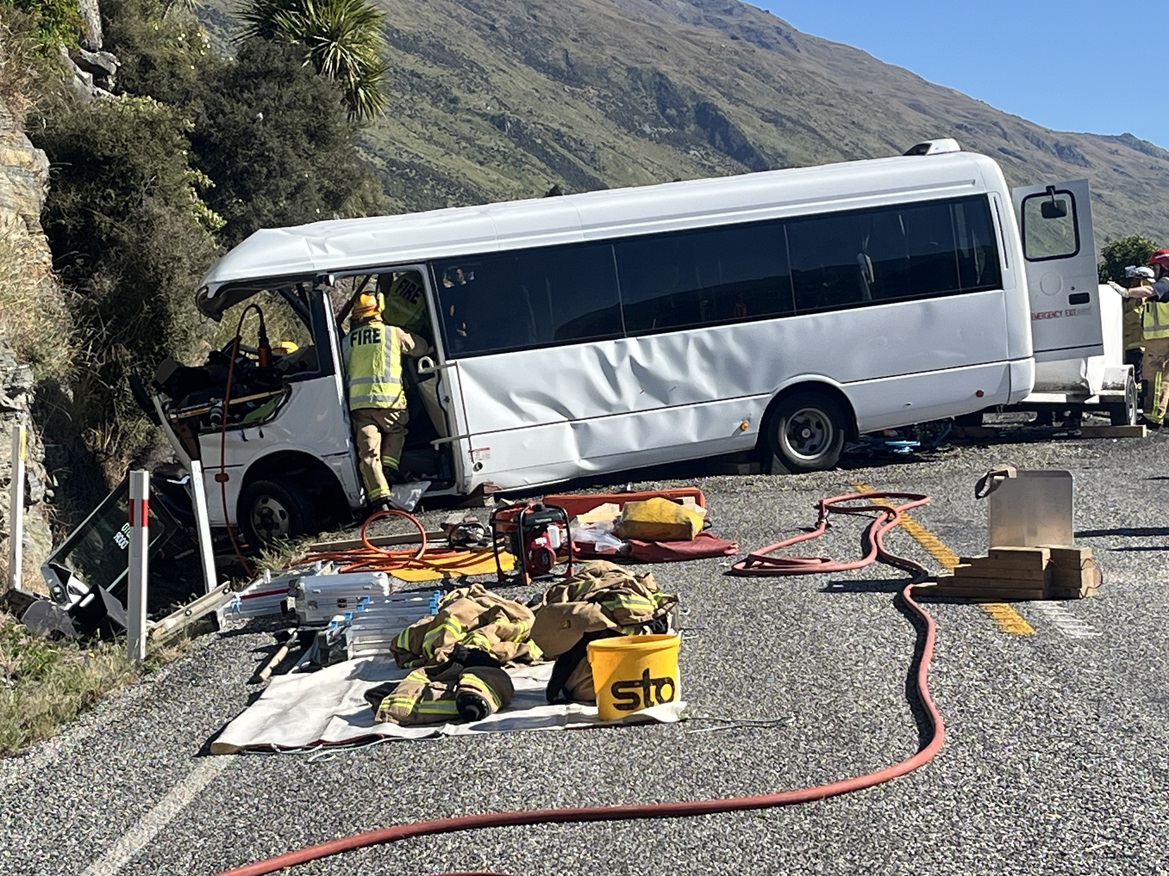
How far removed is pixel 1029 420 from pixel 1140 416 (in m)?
1.66

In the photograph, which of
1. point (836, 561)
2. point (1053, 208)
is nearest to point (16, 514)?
point (836, 561)

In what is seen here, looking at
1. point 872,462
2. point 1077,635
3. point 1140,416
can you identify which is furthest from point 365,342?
point 1140,416

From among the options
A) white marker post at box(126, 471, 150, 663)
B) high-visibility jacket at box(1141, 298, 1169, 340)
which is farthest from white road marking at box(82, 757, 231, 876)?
high-visibility jacket at box(1141, 298, 1169, 340)

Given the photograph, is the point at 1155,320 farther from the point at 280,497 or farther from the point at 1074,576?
the point at 280,497

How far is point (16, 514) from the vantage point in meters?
9.76

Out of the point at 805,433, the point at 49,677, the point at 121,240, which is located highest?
the point at 121,240

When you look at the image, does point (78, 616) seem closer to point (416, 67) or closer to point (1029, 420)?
point (1029, 420)

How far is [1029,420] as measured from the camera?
51.2 feet

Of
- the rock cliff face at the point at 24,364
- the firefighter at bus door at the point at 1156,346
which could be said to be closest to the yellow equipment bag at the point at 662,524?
the rock cliff face at the point at 24,364

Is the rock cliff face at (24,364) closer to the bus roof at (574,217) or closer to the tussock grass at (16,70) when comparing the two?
the tussock grass at (16,70)

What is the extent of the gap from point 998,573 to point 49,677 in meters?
5.64

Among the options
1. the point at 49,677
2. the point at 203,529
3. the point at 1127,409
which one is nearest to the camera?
the point at 49,677

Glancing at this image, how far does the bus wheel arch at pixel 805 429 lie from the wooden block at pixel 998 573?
546 centimetres

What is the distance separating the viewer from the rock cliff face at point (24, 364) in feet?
36.7
